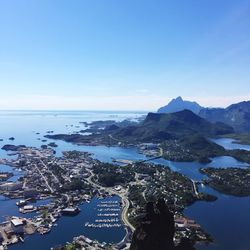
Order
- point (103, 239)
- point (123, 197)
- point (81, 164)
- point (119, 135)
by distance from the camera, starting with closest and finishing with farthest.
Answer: point (103, 239) → point (123, 197) → point (81, 164) → point (119, 135)

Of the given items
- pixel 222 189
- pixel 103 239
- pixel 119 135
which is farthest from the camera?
pixel 119 135

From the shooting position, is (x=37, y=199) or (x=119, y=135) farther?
(x=119, y=135)

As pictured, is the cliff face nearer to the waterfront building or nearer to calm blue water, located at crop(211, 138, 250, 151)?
the waterfront building

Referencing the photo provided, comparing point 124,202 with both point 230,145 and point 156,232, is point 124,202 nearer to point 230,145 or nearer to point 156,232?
point 156,232

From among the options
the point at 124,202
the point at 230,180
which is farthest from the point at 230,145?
the point at 124,202

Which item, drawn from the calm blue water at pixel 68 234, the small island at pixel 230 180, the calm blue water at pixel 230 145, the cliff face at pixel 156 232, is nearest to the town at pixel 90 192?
the calm blue water at pixel 68 234

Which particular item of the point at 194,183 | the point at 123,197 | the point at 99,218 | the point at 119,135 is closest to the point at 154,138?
the point at 119,135

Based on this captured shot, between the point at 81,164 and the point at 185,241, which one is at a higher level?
the point at 185,241

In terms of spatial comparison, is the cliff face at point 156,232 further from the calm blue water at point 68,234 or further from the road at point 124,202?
the road at point 124,202

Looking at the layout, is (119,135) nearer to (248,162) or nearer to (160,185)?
(248,162)
